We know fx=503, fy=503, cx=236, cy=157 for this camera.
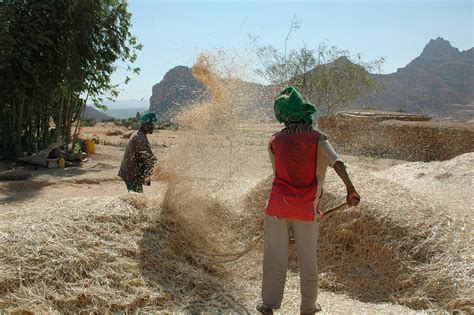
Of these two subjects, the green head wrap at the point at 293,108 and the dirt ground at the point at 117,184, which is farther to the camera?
the dirt ground at the point at 117,184

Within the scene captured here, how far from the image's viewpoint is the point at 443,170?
784cm

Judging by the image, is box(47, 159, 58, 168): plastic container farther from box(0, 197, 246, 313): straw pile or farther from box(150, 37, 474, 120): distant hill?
box(150, 37, 474, 120): distant hill

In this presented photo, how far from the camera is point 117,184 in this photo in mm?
8664

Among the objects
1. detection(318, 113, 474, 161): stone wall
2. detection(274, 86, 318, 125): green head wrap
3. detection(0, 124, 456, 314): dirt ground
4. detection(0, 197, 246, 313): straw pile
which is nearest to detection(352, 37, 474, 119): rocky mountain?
detection(318, 113, 474, 161): stone wall

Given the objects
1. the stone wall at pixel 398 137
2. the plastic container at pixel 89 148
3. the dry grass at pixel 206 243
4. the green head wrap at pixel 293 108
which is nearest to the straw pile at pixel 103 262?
the dry grass at pixel 206 243

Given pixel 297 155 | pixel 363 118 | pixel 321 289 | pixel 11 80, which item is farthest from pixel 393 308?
pixel 363 118

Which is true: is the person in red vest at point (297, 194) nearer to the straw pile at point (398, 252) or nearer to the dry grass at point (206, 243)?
the dry grass at point (206, 243)

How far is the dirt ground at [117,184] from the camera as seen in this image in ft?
11.4

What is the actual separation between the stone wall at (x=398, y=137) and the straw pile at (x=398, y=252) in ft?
29.0

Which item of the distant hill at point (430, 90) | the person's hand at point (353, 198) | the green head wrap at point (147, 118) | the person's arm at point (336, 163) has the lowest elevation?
the person's hand at point (353, 198)

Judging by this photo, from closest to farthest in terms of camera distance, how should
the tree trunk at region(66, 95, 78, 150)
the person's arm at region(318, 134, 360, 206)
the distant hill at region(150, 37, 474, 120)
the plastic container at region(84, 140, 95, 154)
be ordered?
the person's arm at region(318, 134, 360, 206)
the tree trunk at region(66, 95, 78, 150)
the plastic container at region(84, 140, 95, 154)
the distant hill at region(150, 37, 474, 120)

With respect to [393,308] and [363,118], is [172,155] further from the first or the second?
[363,118]

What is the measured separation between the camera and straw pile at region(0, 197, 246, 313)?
2941 millimetres

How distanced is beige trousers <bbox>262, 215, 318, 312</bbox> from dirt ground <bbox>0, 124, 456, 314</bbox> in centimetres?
39
